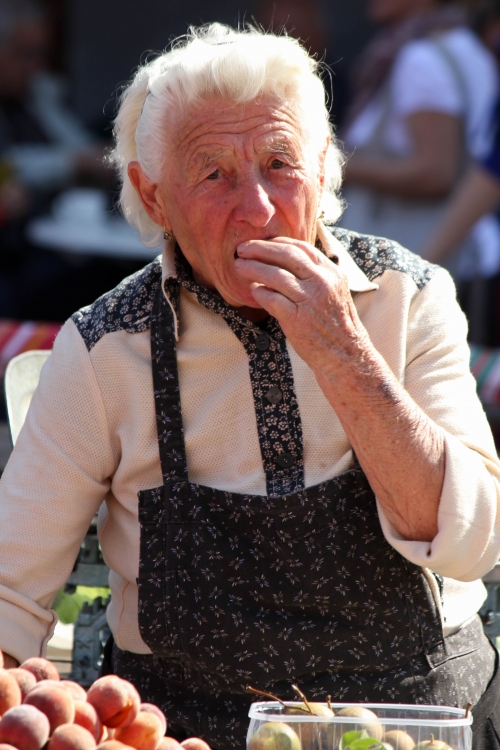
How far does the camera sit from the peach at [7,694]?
1.15 meters

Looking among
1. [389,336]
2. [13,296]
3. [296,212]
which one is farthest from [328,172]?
A: [13,296]

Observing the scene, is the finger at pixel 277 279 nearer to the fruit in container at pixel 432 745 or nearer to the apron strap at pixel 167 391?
the apron strap at pixel 167 391

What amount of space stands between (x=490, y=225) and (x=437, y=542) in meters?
3.49

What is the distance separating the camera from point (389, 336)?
1.89 metres

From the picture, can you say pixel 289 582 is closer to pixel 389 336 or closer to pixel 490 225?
pixel 389 336

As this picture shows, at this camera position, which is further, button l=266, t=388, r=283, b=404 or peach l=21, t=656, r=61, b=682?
button l=266, t=388, r=283, b=404

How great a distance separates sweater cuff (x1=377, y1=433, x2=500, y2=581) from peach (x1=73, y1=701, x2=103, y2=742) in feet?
2.23

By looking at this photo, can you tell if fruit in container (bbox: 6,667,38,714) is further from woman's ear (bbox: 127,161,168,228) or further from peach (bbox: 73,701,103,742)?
woman's ear (bbox: 127,161,168,228)

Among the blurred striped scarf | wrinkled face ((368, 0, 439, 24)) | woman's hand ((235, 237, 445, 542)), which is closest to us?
woman's hand ((235, 237, 445, 542))

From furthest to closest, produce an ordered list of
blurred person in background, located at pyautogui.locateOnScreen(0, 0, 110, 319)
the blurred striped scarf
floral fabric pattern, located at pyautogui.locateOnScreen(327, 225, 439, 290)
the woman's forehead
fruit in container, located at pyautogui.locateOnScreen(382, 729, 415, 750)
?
blurred person in background, located at pyautogui.locateOnScreen(0, 0, 110, 319) < the blurred striped scarf < floral fabric pattern, located at pyautogui.locateOnScreen(327, 225, 439, 290) < the woman's forehead < fruit in container, located at pyautogui.locateOnScreen(382, 729, 415, 750)

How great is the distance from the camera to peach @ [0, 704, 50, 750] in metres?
1.09

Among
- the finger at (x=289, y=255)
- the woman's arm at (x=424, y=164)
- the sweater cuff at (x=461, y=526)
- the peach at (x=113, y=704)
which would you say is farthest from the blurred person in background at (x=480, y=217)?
the peach at (x=113, y=704)

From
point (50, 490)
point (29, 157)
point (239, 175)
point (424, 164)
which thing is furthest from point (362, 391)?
point (29, 157)

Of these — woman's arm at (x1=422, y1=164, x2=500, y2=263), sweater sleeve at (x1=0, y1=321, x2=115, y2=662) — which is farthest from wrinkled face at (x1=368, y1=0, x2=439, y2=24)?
sweater sleeve at (x1=0, y1=321, x2=115, y2=662)
